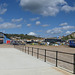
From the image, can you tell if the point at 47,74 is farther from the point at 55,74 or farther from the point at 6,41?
the point at 6,41

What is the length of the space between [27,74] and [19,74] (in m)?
0.40

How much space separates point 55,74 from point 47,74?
0.41 meters

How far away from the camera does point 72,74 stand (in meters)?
7.31

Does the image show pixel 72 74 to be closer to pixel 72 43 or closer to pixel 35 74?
pixel 35 74

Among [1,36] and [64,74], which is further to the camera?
[1,36]

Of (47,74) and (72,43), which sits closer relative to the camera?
(47,74)

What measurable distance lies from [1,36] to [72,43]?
4351 centimetres

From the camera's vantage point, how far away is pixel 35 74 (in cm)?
714

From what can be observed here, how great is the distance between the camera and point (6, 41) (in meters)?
88.1

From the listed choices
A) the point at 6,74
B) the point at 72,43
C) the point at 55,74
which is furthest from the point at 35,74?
the point at 72,43

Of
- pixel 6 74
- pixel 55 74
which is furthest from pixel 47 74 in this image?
pixel 6 74

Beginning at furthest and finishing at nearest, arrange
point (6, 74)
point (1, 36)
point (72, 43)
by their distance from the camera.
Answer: point (1, 36), point (72, 43), point (6, 74)

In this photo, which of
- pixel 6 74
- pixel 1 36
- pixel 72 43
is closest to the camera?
pixel 6 74

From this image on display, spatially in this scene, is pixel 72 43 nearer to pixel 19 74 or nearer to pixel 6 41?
pixel 6 41
